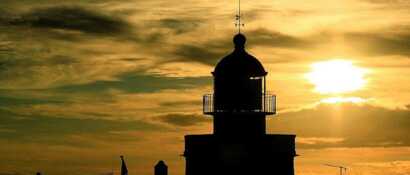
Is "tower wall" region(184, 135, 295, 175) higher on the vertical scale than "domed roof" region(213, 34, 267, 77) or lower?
lower

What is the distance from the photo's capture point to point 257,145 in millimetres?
43406

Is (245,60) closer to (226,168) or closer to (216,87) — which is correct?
(216,87)

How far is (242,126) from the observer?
4322 cm

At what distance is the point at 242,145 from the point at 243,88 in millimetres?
2227

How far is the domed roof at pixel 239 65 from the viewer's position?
Result: 143 ft

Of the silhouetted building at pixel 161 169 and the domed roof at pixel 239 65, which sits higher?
the domed roof at pixel 239 65

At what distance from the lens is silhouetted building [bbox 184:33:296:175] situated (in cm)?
4325

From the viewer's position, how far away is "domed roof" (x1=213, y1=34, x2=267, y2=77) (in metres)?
43.5

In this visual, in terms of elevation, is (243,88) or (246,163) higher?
(243,88)

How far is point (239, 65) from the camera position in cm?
4356

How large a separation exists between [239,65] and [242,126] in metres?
2.41

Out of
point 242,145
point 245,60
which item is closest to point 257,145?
point 242,145

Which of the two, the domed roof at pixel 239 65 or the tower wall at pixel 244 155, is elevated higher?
the domed roof at pixel 239 65

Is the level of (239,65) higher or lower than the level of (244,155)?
higher
